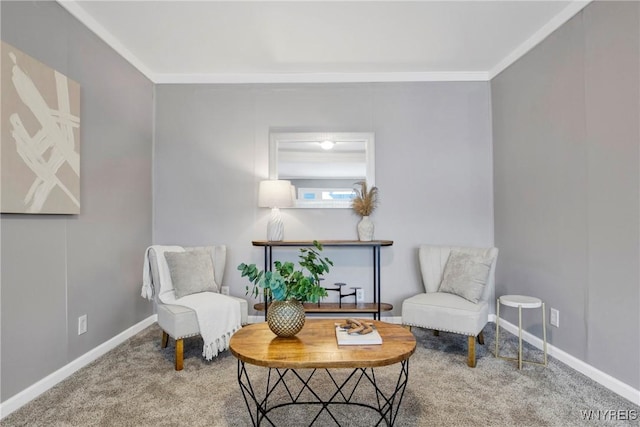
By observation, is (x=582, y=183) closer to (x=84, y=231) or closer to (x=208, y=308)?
(x=208, y=308)

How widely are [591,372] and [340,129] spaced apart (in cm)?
286

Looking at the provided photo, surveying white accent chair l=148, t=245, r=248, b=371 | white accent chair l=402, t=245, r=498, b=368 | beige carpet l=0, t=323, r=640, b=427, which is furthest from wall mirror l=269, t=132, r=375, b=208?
beige carpet l=0, t=323, r=640, b=427

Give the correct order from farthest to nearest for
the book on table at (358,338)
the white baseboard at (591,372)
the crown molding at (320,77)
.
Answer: the crown molding at (320,77)
the white baseboard at (591,372)
the book on table at (358,338)

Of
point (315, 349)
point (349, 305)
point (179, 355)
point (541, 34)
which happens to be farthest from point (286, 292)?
point (541, 34)

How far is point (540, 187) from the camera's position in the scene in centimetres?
299

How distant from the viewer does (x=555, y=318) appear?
9.04 feet

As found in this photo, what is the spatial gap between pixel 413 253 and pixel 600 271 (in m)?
1.63

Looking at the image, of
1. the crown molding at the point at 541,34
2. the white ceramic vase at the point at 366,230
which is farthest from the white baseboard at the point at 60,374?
the crown molding at the point at 541,34

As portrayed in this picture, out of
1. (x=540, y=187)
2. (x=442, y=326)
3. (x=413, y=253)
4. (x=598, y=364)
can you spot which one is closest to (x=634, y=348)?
(x=598, y=364)

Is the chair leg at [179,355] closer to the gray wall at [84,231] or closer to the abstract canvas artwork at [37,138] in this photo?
the gray wall at [84,231]

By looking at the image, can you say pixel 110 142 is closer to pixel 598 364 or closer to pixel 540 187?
pixel 540 187

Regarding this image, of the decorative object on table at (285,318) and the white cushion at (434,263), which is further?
the white cushion at (434,263)

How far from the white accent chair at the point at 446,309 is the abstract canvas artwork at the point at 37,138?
103 inches

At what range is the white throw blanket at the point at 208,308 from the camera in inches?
104
